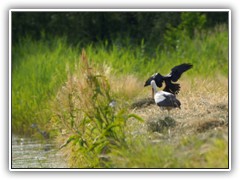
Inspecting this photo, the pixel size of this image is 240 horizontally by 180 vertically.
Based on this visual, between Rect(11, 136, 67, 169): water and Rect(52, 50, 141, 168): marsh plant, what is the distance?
0.73 meters

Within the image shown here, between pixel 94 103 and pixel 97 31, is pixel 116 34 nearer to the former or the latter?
pixel 97 31

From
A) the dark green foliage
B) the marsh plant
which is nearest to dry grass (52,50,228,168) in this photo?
the marsh plant

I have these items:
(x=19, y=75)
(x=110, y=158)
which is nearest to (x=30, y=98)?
(x=19, y=75)

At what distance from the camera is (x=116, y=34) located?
867 inches

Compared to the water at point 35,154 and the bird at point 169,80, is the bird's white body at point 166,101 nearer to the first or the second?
the bird at point 169,80

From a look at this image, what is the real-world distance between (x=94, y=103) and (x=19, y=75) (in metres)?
7.21

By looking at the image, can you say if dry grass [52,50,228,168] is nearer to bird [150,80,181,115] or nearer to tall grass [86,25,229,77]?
bird [150,80,181,115]

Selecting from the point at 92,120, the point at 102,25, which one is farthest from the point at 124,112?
the point at 102,25

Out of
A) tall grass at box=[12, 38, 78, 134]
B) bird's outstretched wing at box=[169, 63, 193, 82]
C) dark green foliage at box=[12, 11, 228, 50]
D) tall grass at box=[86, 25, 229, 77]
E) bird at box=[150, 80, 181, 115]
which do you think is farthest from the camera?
dark green foliage at box=[12, 11, 228, 50]

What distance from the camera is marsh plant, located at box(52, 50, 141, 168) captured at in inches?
380

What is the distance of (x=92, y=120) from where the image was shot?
9969 millimetres

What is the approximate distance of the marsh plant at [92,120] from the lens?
966cm

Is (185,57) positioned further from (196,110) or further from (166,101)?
(166,101)

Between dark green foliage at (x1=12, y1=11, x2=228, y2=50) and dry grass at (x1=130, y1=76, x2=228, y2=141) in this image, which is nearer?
dry grass at (x1=130, y1=76, x2=228, y2=141)
